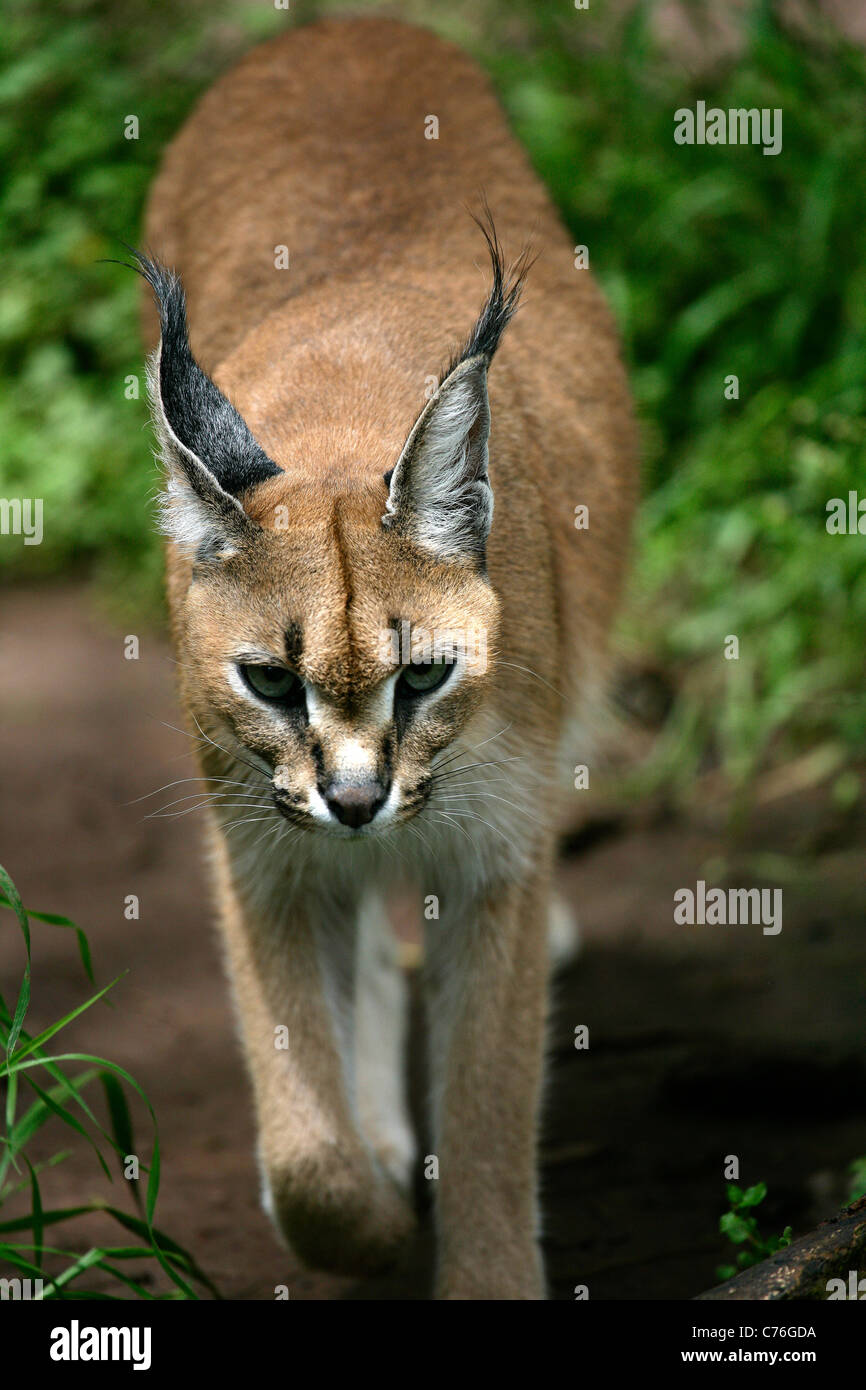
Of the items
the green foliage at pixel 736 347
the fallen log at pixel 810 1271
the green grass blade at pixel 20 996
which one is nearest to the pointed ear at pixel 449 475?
the green grass blade at pixel 20 996

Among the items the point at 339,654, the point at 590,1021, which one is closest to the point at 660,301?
the point at 590,1021

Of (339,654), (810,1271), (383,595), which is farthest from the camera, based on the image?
(383,595)

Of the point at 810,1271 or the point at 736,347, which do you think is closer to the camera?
the point at 810,1271

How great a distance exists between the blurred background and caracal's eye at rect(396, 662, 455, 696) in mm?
1954

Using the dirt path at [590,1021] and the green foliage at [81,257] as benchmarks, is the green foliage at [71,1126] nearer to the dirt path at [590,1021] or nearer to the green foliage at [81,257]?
the dirt path at [590,1021]

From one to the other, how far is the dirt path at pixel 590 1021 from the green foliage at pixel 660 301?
0.89 metres

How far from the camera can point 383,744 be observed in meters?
3.72

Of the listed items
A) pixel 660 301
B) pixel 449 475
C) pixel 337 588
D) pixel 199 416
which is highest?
pixel 660 301

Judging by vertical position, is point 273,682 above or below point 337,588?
below

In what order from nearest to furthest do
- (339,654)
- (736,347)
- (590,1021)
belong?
(339,654) → (590,1021) → (736,347)

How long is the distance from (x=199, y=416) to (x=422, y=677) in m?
0.83

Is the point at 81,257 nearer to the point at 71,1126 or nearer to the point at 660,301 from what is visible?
the point at 660,301

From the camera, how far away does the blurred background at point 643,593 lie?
5.49 metres

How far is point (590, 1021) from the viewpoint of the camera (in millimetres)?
6168
